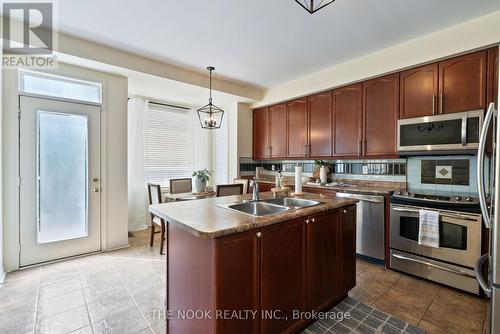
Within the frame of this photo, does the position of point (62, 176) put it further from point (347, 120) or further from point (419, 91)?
point (419, 91)

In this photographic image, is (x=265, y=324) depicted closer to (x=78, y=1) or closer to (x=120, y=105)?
(x=78, y=1)

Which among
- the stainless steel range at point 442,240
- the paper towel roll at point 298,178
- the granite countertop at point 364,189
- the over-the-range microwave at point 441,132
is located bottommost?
the stainless steel range at point 442,240

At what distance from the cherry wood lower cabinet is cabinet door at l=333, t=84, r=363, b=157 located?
70.2 inches

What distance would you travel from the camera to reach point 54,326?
1855mm

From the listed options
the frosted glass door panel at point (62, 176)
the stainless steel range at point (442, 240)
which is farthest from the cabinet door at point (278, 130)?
the frosted glass door panel at point (62, 176)

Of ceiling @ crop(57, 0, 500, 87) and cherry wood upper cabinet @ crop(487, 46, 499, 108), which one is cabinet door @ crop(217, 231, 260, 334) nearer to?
ceiling @ crop(57, 0, 500, 87)

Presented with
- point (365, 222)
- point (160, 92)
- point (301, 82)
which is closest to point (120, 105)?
point (160, 92)

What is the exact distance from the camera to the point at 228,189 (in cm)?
363

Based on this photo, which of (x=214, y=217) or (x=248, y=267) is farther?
(x=214, y=217)

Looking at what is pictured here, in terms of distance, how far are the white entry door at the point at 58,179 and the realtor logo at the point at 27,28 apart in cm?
56

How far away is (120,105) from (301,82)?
2879mm

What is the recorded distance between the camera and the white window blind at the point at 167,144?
15.6ft

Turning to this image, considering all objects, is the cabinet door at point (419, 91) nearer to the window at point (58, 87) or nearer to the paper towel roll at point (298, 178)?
the paper towel roll at point (298, 178)

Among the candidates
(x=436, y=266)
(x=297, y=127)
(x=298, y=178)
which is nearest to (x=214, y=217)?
(x=298, y=178)
